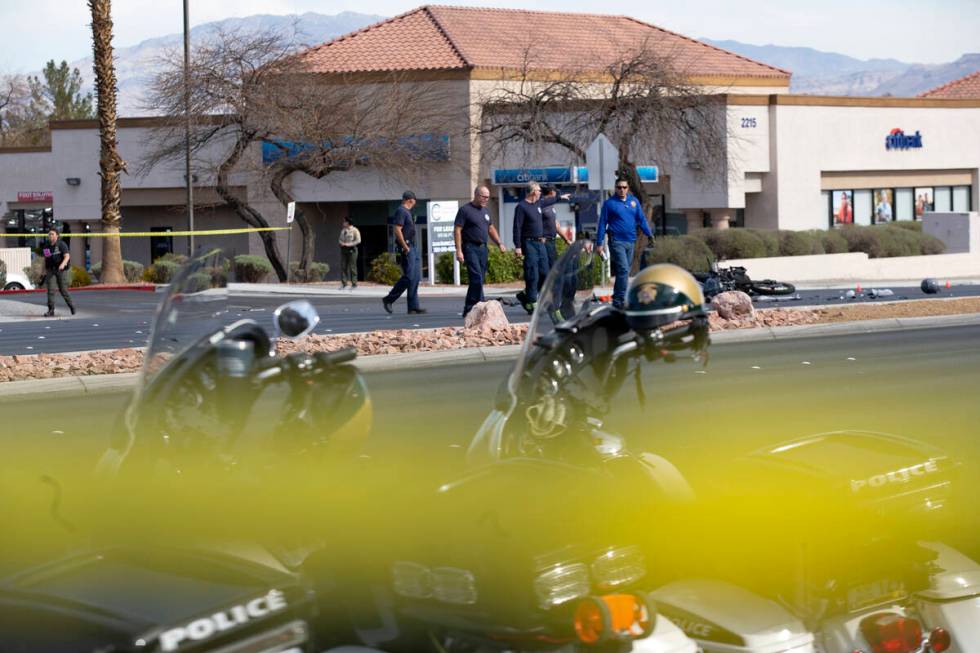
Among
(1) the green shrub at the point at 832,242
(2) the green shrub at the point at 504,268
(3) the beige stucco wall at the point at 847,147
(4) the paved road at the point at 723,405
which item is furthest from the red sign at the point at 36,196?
(4) the paved road at the point at 723,405

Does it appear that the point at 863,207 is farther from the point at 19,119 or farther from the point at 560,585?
the point at 19,119

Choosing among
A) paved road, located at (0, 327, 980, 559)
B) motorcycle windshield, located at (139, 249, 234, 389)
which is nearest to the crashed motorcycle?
paved road, located at (0, 327, 980, 559)

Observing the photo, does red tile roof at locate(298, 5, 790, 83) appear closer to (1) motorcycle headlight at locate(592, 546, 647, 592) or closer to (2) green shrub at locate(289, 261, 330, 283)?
(2) green shrub at locate(289, 261, 330, 283)

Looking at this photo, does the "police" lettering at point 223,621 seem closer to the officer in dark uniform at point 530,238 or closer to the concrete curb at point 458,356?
the concrete curb at point 458,356

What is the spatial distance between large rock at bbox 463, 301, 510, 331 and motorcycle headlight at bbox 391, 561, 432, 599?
15.3 meters

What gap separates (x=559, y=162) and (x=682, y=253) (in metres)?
9.62

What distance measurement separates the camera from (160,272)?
1655 inches

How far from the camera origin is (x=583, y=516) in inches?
142

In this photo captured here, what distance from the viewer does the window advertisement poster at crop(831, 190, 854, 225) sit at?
4928 cm

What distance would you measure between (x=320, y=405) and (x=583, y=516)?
1322mm

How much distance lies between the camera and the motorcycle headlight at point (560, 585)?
3.36 m

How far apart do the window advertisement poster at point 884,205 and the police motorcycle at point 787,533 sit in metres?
47.4

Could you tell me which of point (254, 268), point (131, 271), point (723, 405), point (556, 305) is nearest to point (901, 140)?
point (254, 268)

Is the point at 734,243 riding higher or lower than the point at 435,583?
higher
